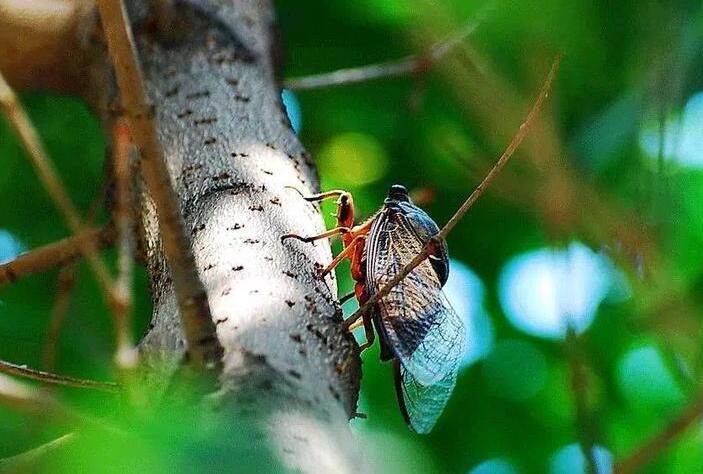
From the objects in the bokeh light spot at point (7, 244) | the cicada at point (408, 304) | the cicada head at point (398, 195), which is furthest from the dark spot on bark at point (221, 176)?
the bokeh light spot at point (7, 244)

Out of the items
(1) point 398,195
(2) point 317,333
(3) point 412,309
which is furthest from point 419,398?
(2) point 317,333

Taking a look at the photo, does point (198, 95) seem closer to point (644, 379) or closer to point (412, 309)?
point (412, 309)

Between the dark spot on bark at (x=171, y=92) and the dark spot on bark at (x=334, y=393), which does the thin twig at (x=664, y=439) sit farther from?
the dark spot on bark at (x=171, y=92)

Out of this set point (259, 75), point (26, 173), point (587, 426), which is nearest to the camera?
point (587, 426)

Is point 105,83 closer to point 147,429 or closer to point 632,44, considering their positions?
point 632,44

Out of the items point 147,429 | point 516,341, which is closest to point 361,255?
point 147,429

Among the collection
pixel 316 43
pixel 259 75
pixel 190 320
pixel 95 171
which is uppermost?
pixel 316 43
